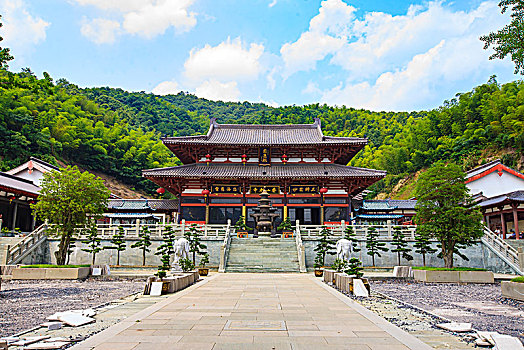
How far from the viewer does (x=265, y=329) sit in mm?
6512

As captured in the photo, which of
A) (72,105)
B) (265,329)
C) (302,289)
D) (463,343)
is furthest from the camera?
(72,105)

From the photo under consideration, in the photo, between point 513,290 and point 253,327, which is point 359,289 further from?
point 253,327

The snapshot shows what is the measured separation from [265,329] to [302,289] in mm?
6803

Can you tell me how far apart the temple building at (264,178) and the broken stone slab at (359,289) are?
17542mm

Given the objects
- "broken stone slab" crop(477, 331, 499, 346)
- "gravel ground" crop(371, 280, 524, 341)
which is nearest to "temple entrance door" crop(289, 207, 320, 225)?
"gravel ground" crop(371, 280, 524, 341)

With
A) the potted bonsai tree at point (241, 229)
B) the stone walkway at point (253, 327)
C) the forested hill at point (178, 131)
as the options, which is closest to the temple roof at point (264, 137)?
the potted bonsai tree at point (241, 229)

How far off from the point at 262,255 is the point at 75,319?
16196 millimetres

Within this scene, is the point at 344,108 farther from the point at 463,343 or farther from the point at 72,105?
the point at 463,343

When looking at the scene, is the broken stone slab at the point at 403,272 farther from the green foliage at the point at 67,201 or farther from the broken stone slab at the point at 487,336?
the green foliage at the point at 67,201

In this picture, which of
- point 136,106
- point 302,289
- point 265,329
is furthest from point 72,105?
point 265,329

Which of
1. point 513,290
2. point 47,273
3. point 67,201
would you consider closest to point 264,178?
point 67,201

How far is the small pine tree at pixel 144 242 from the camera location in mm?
23141

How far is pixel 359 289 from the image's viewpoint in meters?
11.8

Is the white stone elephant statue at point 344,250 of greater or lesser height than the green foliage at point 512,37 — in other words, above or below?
below
